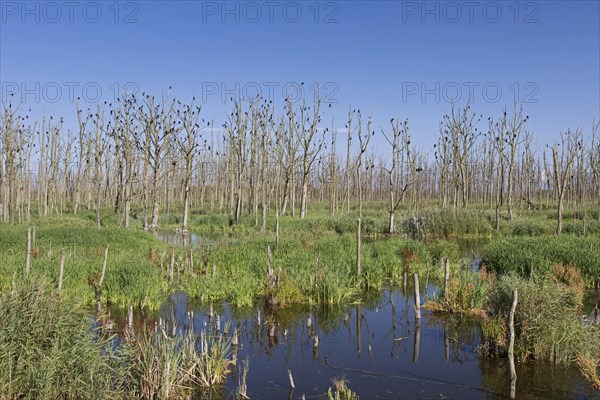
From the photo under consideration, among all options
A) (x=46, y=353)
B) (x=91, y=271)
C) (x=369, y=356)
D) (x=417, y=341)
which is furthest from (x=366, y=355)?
(x=91, y=271)

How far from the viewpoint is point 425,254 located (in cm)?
1686

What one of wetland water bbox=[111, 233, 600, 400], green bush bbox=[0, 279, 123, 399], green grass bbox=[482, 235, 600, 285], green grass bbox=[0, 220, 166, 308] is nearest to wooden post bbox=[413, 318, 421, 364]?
wetland water bbox=[111, 233, 600, 400]

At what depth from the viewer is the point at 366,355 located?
9.11 m

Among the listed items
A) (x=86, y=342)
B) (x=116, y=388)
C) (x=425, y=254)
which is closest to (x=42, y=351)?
(x=86, y=342)

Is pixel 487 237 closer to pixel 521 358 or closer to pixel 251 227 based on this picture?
pixel 251 227

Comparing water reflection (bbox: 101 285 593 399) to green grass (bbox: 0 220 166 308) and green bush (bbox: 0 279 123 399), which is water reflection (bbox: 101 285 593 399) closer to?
green grass (bbox: 0 220 166 308)

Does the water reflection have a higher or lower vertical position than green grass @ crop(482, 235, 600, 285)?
lower

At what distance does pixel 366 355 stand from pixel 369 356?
0.08m

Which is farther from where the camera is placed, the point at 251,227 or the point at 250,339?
the point at 251,227

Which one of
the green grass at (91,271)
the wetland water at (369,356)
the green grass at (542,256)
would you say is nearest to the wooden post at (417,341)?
the wetland water at (369,356)

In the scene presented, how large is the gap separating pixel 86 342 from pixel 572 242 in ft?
49.3

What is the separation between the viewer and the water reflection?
742 cm

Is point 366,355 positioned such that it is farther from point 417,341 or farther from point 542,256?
point 542,256

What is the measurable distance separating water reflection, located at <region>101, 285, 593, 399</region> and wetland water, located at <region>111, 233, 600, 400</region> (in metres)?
0.01
